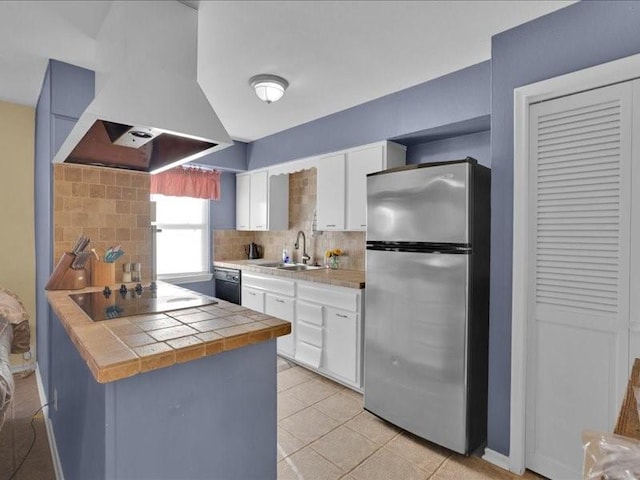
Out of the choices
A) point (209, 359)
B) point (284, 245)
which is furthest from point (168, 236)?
point (209, 359)

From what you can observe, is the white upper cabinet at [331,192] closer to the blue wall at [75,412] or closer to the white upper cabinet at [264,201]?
the white upper cabinet at [264,201]

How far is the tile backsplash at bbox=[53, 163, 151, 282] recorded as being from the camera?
229 centimetres

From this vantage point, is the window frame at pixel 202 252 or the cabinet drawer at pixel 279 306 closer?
the cabinet drawer at pixel 279 306

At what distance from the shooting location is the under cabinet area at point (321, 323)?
112 inches

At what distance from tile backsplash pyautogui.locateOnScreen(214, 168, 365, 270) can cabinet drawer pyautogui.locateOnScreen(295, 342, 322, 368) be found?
3.06 feet

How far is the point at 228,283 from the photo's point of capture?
4.35m

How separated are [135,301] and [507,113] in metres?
2.27

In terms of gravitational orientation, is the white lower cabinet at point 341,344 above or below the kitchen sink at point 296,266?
below

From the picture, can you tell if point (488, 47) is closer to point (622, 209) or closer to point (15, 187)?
point (622, 209)

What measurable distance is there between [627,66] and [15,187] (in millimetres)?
4368

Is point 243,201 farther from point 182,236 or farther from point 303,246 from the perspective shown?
point 303,246

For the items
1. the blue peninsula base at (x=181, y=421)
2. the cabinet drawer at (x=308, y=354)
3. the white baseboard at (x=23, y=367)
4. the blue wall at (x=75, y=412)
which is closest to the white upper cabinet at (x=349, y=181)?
the cabinet drawer at (x=308, y=354)

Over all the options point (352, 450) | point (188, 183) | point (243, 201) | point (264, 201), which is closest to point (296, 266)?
point (264, 201)

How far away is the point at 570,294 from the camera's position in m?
1.79
